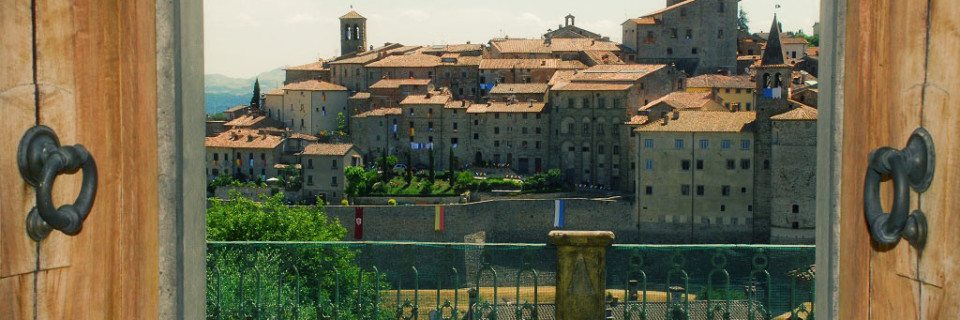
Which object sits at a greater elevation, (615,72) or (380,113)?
(615,72)

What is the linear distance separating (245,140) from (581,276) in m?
37.6

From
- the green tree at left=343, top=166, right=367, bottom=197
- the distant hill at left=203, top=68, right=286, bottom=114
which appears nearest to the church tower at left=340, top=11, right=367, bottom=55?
the green tree at left=343, top=166, right=367, bottom=197

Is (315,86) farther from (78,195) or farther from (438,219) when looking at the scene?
(78,195)

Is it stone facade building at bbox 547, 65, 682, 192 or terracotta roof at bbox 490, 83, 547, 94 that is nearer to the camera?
stone facade building at bbox 547, 65, 682, 192

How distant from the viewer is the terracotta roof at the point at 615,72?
127ft

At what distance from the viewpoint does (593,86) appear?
3797 cm

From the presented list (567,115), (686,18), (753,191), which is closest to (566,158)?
(567,115)

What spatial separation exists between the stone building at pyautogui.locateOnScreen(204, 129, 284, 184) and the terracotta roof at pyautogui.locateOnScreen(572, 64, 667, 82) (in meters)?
10.5

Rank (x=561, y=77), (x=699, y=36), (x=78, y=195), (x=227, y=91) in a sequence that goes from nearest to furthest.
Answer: (x=78, y=195) → (x=561, y=77) → (x=699, y=36) → (x=227, y=91)

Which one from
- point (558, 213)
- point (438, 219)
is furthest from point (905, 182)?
point (558, 213)

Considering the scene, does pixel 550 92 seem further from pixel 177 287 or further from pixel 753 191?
pixel 177 287

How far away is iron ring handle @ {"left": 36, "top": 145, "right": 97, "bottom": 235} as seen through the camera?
1598 mm

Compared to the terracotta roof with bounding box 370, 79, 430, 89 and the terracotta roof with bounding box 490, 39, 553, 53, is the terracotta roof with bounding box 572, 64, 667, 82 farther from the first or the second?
the terracotta roof with bounding box 370, 79, 430, 89

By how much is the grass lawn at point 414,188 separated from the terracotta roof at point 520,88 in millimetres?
5377
